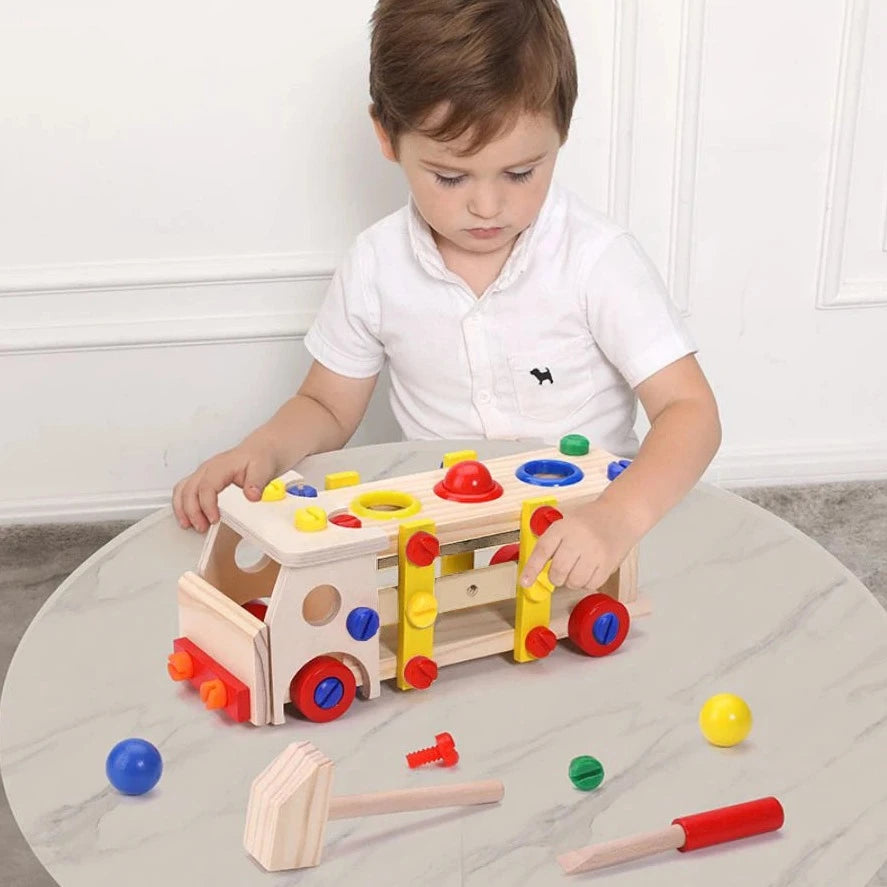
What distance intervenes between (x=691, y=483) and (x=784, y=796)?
387mm

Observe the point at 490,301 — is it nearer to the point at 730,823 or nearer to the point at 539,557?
the point at 539,557

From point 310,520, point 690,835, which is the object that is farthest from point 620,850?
point 310,520

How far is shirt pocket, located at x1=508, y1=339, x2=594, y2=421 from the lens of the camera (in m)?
1.42

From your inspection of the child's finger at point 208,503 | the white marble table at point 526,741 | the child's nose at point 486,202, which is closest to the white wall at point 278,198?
the child's nose at point 486,202

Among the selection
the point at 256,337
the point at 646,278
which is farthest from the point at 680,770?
the point at 256,337

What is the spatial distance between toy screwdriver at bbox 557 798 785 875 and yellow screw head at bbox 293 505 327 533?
10.1 inches

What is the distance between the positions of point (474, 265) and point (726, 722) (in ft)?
2.28

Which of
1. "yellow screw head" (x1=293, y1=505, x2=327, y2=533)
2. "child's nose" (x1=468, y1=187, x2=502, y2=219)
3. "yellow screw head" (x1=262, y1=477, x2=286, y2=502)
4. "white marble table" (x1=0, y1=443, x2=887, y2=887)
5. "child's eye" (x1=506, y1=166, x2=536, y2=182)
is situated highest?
"child's eye" (x1=506, y1=166, x2=536, y2=182)

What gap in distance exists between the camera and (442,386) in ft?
4.83

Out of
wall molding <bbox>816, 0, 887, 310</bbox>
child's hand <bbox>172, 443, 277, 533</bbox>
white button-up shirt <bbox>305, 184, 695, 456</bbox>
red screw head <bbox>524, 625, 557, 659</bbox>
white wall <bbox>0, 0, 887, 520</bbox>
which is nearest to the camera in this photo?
red screw head <bbox>524, 625, 557, 659</bbox>

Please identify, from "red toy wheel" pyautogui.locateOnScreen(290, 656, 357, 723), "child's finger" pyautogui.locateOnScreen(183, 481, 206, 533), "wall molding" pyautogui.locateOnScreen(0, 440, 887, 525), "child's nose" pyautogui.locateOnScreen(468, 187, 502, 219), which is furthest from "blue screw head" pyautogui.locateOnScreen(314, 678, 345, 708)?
"wall molding" pyautogui.locateOnScreen(0, 440, 887, 525)

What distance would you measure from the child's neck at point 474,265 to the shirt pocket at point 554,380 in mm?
85

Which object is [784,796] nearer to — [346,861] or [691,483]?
[346,861]

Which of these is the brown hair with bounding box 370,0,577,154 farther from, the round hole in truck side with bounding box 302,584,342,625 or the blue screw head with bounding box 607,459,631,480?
the round hole in truck side with bounding box 302,584,342,625
